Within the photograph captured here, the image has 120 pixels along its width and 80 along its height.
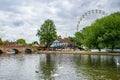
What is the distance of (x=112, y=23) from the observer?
336ft

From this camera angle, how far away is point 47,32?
490 ft

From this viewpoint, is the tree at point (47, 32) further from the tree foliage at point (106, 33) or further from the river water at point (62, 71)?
the river water at point (62, 71)

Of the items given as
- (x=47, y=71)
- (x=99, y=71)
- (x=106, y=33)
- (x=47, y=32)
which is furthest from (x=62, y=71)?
(x=47, y=32)

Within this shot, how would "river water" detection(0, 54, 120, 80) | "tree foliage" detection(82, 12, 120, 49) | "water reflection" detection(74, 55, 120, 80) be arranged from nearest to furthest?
"water reflection" detection(74, 55, 120, 80) → "river water" detection(0, 54, 120, 80) → "tree foliage" detection(82, 12, 120, 49)

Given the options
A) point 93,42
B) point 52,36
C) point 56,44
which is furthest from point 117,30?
point 56,44

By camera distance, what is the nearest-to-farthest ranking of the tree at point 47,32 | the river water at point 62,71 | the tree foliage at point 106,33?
the river water at point 62,71, the tree foliage at point 106,33, the tree at point 47,32

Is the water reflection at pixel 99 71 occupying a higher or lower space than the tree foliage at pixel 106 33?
A: lower

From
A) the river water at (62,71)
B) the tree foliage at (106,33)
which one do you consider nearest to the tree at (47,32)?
the tree foliage at (106,33)

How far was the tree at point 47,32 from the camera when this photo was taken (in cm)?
14900

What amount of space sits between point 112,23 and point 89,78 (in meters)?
69.2

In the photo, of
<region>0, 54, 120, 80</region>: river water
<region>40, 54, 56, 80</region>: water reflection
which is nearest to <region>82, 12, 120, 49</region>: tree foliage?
<region>0, 54, 120, 80</region>: river water

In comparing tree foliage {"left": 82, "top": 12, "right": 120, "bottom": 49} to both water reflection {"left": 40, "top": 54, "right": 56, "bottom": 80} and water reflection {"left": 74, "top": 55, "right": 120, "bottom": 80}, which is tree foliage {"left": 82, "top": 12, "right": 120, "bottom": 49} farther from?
water reflection {"left": 40, "top": 54, "right": 56, "bottom": 80}

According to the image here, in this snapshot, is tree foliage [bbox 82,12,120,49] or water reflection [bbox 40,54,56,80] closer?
water reflection [bbox 40,54,56,80]

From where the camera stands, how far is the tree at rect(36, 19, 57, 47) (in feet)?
489
